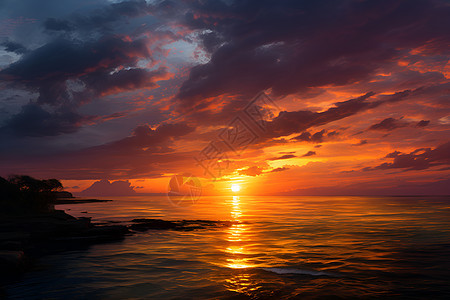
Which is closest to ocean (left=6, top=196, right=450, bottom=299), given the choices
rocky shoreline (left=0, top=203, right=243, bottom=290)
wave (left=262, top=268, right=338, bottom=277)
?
wave (left=262, top=268, right=338, bottom=277)

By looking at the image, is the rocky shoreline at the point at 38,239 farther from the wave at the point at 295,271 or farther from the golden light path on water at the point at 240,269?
the wave at the point at 295,271

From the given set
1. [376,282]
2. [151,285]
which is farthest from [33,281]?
[376,282]

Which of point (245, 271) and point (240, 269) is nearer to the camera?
point (245, 271)

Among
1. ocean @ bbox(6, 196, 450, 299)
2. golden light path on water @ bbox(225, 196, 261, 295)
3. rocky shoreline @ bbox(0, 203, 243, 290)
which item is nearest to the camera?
ocean @ bbox(6, 196, 450, 299)

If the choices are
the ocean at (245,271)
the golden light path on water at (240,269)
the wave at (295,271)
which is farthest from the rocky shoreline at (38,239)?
the wave at (295,271)

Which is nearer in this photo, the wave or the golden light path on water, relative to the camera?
the golden light path on water

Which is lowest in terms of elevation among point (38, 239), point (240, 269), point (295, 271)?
Result: point (38, 239)

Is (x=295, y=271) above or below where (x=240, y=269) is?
above

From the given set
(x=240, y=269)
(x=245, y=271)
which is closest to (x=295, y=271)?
(x=245, y=271)

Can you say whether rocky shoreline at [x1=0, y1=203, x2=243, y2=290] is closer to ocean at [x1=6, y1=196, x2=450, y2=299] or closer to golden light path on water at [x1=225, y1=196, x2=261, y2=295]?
ocean at [x1=6, y1=196, x2=450, y2=299]

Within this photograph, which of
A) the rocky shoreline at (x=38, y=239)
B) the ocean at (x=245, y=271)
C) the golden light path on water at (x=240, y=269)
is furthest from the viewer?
the rocky shoreline at (x=38, y=239)

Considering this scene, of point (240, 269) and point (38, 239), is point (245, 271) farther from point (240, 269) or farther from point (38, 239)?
point (38, 239)

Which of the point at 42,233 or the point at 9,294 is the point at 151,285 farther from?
the point at 42,233

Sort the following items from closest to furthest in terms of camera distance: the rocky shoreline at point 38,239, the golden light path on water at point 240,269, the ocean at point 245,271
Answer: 1. the ocean at point 245,271
2. the golden light path on water at point 240,269
3. the rocky shoreline at point 38,239
